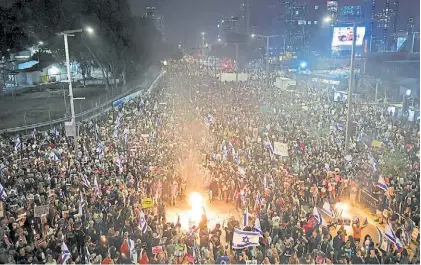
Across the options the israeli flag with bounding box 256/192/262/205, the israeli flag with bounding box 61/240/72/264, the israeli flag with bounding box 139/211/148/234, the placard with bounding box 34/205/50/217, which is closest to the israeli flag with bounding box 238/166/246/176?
the israeli flag with bounding box 256/192/262/205

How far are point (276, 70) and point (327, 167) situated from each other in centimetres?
6046

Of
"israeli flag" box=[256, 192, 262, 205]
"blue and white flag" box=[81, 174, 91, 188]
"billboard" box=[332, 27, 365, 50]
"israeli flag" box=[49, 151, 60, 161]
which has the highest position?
"billboard" box=[332, 27, 365, 50]

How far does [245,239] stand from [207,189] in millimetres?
6157

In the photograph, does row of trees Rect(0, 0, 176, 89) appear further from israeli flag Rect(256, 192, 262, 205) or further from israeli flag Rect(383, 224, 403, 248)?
israeli flag Rect(383, 224, 403, 248)

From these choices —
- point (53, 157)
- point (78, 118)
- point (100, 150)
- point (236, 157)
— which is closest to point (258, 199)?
point (236, 157)

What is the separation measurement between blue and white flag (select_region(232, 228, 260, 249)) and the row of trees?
20855mm

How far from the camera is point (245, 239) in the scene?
10.1m

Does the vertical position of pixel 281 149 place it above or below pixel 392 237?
above

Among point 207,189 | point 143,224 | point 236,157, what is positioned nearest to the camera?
point 143,224

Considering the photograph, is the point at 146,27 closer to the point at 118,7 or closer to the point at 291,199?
the point at 118,7

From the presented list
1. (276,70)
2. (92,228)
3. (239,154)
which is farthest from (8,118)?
(276,70)

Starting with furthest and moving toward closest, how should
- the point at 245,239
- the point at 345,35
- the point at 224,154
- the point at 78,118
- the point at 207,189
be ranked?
1. the point at 345,35
2. the point at 78,118
3. the point at 224,154
4. the point at 207,189
5. the point at 245,239

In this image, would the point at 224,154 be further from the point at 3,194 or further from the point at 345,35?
the point at 345,35

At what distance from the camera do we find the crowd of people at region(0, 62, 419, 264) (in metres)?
10.2
